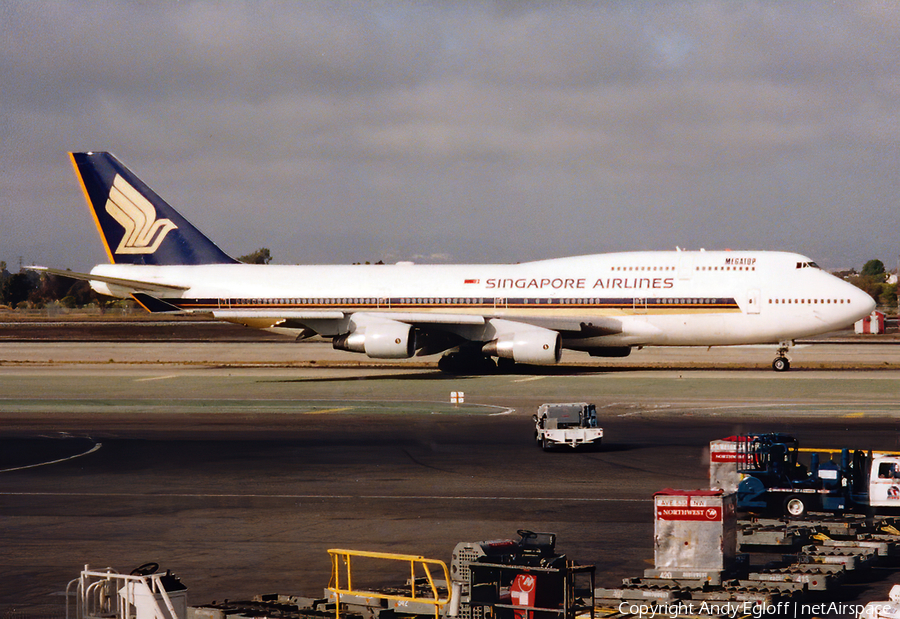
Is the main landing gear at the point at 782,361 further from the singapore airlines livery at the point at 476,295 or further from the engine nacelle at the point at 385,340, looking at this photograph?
the engine nacelle at the point at 385,340

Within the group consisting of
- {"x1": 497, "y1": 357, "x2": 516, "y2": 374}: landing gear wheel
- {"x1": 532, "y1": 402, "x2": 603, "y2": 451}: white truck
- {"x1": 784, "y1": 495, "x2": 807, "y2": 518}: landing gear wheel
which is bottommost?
{"x1": 784, "y1": 495, "x2": 807, "y2": 518}: landing gear wheel

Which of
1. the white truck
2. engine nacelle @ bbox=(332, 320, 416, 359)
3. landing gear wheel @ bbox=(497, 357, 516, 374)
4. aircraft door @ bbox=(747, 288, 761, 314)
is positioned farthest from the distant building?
the white truck

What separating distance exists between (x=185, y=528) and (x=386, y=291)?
1408 inches

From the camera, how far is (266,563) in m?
17.2

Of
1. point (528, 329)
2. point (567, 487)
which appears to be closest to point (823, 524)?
point (567, 487)

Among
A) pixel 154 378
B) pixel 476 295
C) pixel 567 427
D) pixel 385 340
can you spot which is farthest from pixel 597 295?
pixel 154 378

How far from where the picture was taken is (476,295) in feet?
180

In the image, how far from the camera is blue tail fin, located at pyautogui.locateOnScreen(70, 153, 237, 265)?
59.5 metres

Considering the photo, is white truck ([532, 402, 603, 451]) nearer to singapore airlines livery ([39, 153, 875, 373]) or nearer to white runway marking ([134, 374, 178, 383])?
singapore airlines livery ([39, 153, 875, 373])

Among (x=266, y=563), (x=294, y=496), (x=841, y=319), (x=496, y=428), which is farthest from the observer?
(x=841, y=319)

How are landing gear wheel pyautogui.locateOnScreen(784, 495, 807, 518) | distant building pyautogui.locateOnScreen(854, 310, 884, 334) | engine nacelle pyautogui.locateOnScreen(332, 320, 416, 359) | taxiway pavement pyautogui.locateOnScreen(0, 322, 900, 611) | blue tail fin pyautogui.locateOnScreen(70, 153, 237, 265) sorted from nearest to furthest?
taxiway pavement pyautogui.locateOnScreen(0, 322, 900, 611) → landing gear wheel pyautogui.locateOnScreen(784, 495, 807, 518) → engine nacelle pyautogui.locateOnScreen(332, 320, 416, 359) → blue tail fin pyautogui.locateOnScreen(70, 153, 237, 265) → distant building pyautogui.locateOnScreen(854, 310, 884, 334)

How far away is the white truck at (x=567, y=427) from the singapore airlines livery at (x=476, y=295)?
64.3ft

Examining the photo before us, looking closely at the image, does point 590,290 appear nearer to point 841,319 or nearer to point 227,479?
point 841,319

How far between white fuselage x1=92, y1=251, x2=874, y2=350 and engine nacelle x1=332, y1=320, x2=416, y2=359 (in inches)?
38.2
